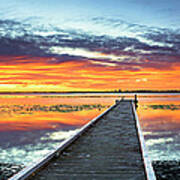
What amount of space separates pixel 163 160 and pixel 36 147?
4688 mm

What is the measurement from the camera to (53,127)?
14.7 metres

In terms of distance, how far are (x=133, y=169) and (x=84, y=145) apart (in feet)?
7.45

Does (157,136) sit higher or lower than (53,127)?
lower

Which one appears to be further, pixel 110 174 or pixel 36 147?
pixel 36 147

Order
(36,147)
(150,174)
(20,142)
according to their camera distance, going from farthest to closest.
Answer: (20,142)
(36,147)
(150,174)

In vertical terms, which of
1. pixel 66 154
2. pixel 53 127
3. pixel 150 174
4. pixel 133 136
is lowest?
pixel 150 174

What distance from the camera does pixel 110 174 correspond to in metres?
4.63

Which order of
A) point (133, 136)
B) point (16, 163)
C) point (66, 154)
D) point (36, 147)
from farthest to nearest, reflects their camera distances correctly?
1. point (36, 147)
2. point (133, 136)
3. point (16, 163)
4. point (66, 154)

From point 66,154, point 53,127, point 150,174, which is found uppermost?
point 53,127

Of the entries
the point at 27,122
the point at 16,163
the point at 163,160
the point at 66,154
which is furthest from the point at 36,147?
the point at 27,122

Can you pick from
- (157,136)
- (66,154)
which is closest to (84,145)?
(66,154)

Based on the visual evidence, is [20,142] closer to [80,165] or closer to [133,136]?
[133,136]

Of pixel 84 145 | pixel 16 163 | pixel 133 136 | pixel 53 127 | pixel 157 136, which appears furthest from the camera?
pixel 53 127

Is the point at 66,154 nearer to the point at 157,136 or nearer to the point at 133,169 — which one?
the point at 133,169
